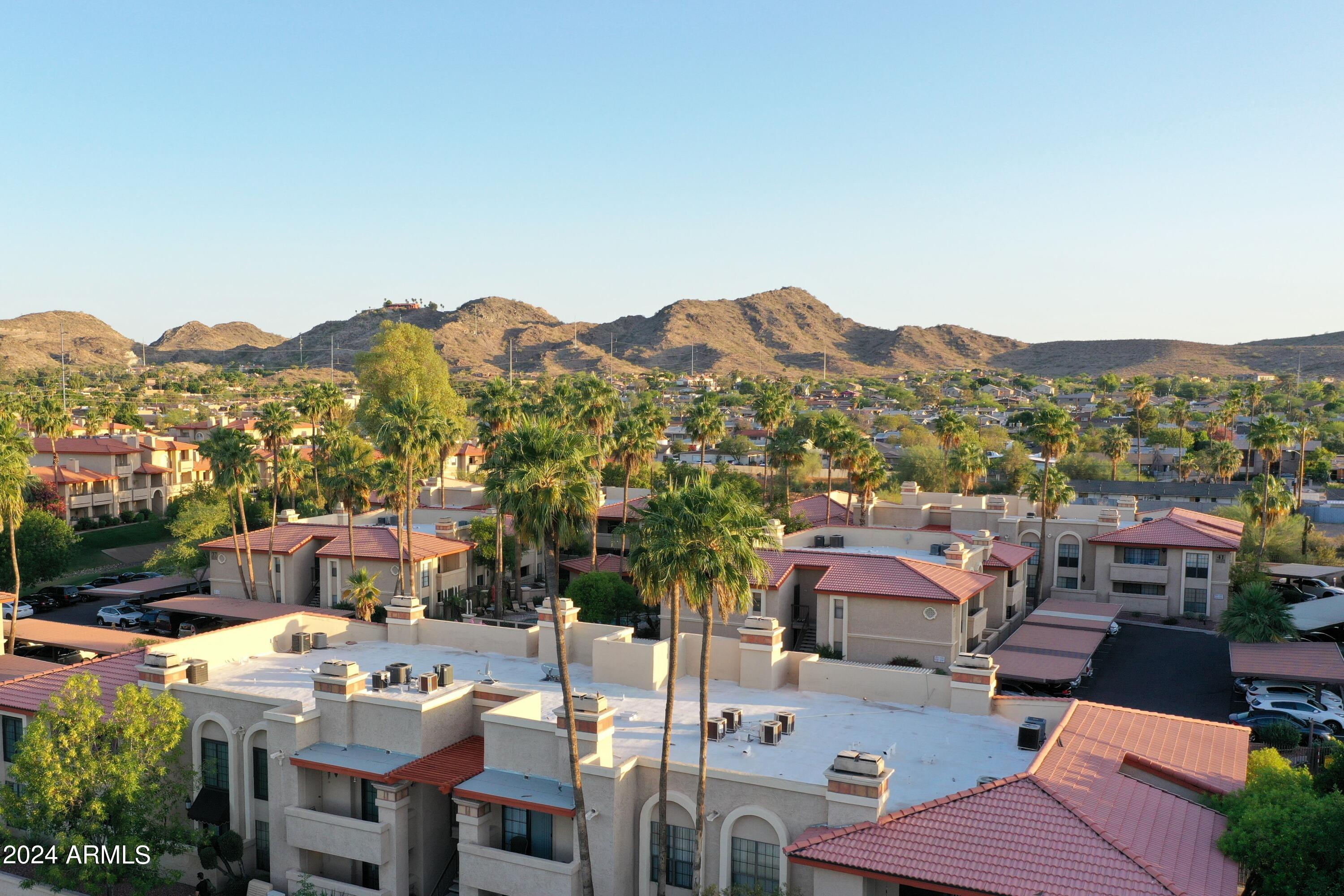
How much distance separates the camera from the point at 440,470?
2982 inches

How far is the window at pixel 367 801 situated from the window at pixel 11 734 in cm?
1112

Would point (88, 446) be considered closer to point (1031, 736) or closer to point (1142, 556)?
point (1142, 556)

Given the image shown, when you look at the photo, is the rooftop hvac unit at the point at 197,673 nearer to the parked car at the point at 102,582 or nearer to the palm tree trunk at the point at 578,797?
the palm tree trunk at the point at 578,797

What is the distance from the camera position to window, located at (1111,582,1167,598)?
55.6 meters

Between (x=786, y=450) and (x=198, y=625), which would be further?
(x=786, y=450)

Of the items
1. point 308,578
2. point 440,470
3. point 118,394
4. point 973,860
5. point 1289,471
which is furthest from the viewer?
point 118,394

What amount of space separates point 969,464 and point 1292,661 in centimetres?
3505

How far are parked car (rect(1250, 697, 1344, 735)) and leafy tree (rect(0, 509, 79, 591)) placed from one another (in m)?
62.9

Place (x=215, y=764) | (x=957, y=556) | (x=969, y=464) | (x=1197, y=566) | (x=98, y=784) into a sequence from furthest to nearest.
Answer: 1. (x=969, y=464)
2. (x=1197, y=566)
3. (x=957, y=556)
4. (x=215, y=764)
5. (x=98, y=784)

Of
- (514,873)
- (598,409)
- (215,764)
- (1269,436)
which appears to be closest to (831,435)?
(598,409)

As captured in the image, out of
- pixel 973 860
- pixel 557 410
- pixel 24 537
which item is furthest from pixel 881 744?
pixel 24 537

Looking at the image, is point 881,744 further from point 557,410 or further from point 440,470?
point 440,470

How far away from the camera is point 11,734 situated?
1101 inches

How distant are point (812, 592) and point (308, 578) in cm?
2915
